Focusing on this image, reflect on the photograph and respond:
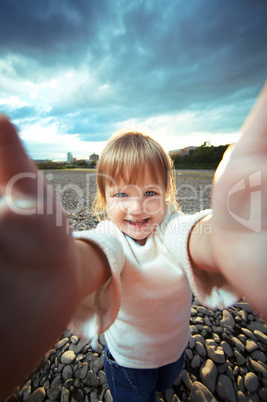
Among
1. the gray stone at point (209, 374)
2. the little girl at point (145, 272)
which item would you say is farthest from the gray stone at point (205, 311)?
the little girl at point (145, 272)

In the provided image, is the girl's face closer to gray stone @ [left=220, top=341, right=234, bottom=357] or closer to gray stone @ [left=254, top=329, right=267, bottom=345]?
gray stone @ [left=220, top=341, right=234, bottom=357]

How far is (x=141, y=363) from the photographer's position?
2.37ft

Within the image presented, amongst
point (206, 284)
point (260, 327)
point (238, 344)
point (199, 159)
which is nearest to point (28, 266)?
point (206, 284)

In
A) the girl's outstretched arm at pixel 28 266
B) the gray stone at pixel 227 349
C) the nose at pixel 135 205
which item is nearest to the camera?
the girl's outstretched arm at pixel 28 266

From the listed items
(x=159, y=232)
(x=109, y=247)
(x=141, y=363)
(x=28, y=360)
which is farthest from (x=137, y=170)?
(x=141, y=363)

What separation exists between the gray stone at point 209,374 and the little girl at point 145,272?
11.6 inches

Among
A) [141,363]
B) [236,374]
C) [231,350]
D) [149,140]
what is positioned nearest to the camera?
[141,363]

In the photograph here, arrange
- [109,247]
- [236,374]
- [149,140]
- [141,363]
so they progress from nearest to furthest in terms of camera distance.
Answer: [109,247], [141,363], [149,140], [236,374]

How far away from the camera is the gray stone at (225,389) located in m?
0.96

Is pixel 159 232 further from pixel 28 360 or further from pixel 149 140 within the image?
pixel 28 360

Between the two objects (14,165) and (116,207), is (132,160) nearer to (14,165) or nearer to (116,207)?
(116,207)

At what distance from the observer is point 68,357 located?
1.21m

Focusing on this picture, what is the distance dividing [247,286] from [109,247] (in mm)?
296

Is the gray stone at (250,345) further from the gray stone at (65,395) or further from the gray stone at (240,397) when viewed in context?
the gray stone at (65,395)
